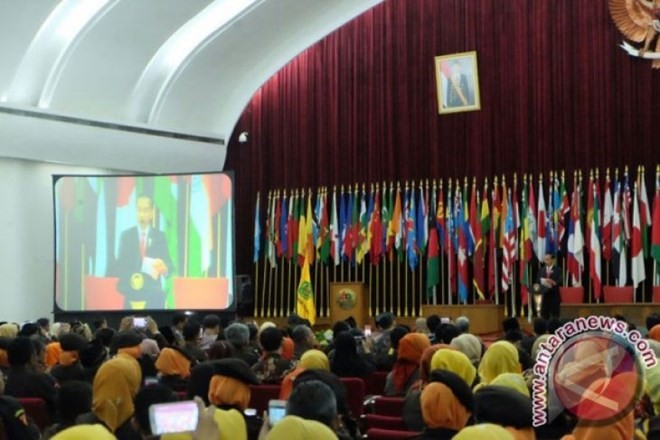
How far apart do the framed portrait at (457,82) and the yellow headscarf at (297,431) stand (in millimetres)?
14270

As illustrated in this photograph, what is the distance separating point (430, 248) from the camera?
16828 mm

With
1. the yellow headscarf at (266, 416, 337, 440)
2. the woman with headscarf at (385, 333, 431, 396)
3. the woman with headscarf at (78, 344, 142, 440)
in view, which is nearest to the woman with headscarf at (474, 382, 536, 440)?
the yellow headscarf at (266, 416, 337, 440)

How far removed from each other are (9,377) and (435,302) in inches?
429

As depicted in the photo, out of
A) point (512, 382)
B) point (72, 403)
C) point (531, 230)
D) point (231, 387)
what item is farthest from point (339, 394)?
point (531, 230)

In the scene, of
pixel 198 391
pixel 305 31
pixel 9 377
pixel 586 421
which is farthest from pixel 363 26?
pixel 586 421

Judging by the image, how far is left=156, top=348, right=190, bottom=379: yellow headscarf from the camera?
691 cm

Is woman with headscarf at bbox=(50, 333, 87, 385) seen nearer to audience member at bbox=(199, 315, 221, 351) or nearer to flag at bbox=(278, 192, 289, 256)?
audience member at bbox=(199, 315, 221, 351)

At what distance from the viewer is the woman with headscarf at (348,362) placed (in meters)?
7.56

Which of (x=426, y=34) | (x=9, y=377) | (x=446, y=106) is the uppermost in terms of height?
(x=426, y=34)

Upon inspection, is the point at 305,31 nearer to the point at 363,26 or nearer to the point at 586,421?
the point at 363,26

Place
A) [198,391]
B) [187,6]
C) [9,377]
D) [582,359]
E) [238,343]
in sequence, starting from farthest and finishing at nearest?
[187,6]
[238,343]
[9,377]
[198,391]
[582,359]

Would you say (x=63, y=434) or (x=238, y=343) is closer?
(x=63, y=434)

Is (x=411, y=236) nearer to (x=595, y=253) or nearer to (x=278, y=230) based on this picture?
(x=278, y=230)

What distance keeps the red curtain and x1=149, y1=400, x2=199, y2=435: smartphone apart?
44.2 feet
